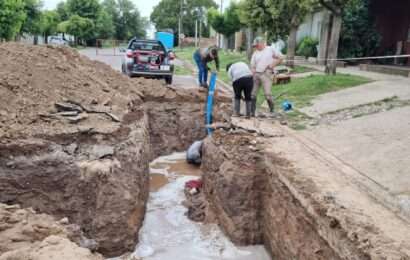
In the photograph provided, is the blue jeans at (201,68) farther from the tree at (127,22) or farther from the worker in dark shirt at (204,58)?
the tree at (127,22)

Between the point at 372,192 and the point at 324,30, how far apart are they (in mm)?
16171

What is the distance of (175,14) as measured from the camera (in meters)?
71.5

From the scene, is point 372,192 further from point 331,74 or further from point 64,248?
point 331,74

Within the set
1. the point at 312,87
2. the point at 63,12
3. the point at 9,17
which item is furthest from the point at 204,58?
the point at 63,12

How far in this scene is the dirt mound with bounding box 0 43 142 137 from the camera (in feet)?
20.6

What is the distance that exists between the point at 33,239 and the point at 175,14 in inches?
2798

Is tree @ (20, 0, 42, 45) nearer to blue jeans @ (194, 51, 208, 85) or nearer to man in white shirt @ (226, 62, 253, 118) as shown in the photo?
blue jeans @ (194, 51, 208, 85)

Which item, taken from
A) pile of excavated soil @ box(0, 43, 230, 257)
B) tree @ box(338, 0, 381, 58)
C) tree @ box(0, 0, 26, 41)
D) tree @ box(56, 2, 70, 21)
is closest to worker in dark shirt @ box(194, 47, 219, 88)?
pile of excavated soil @ box(0, 43, 230, 257)

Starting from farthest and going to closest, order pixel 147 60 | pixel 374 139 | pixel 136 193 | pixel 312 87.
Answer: pixel 147 60
pixel 312 87
pixel 374 139
pixel 136 193

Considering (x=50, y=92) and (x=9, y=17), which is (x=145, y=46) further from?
(x=9, y=17)

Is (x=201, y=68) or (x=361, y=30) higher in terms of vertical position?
(x=361, y=30)

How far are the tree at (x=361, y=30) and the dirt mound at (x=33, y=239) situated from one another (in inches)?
663

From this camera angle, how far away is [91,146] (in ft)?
20.1

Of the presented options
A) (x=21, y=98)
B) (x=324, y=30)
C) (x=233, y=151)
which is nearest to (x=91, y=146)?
(x=21, y=98)
